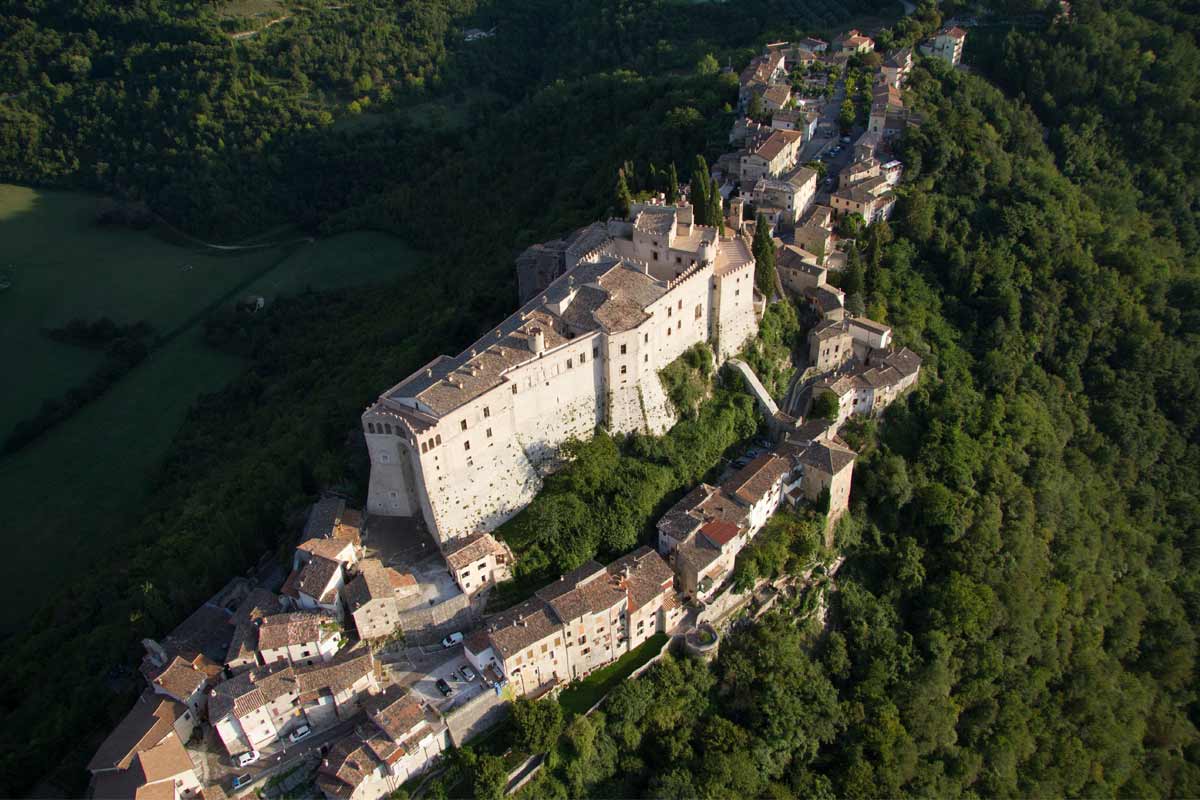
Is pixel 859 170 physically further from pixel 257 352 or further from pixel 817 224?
pixel 257 352

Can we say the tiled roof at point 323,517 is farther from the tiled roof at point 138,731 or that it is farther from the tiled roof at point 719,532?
the tiled roof at point 719,532

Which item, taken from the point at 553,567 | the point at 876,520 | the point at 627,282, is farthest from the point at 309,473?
the point at 876,520

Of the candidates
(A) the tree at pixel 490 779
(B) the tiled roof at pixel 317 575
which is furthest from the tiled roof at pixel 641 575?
(B) the tiled roof at pixel 317 575

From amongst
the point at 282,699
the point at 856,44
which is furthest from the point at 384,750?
the point at 856,44

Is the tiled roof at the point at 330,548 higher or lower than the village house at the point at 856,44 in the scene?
lower

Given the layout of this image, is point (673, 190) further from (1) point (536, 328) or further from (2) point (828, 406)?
(1) point (536, 328)

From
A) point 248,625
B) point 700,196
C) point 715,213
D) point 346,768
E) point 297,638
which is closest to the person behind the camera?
point 346,768
